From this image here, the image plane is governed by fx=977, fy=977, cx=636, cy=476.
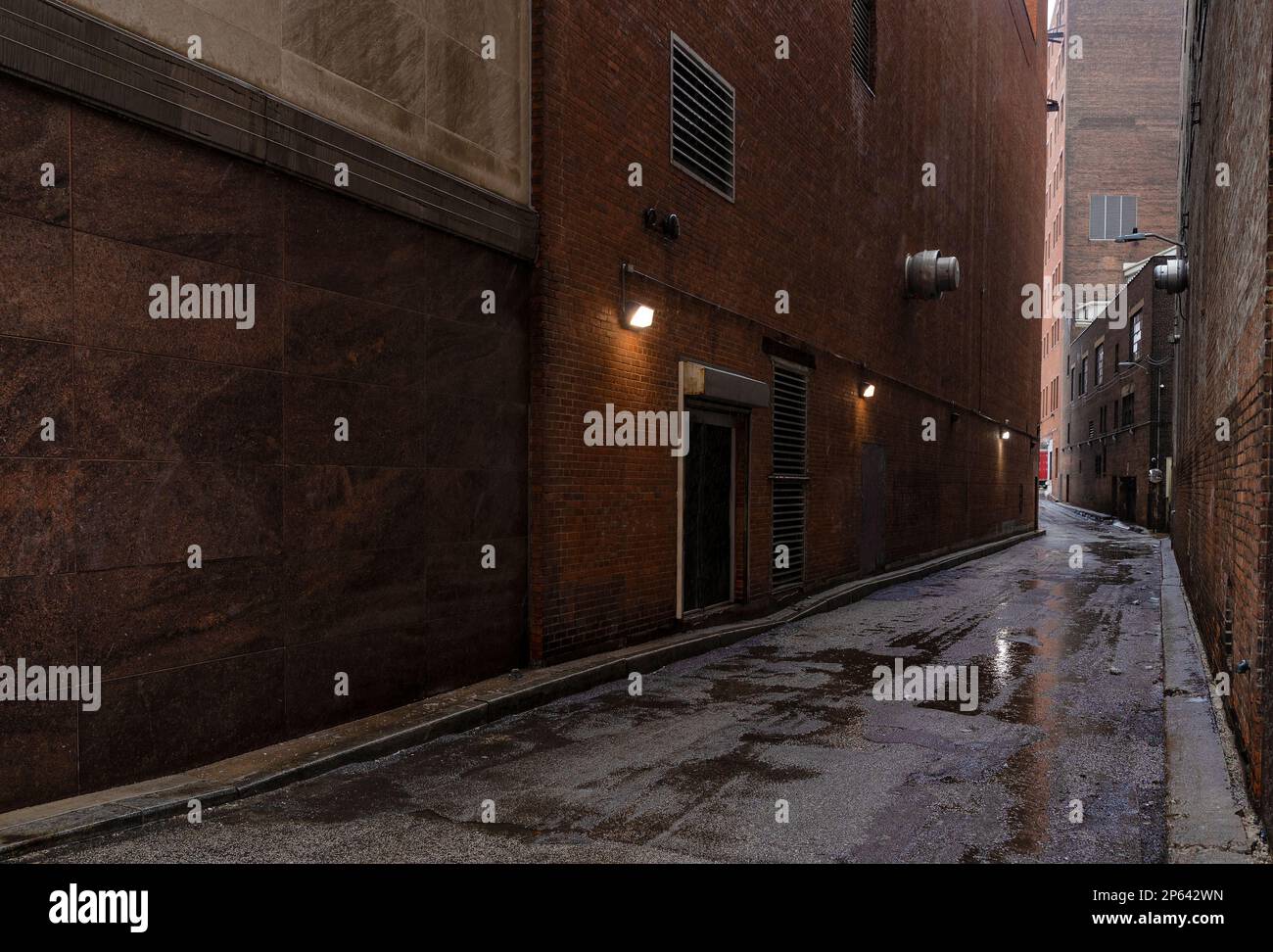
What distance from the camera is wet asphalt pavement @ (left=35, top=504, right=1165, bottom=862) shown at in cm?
456

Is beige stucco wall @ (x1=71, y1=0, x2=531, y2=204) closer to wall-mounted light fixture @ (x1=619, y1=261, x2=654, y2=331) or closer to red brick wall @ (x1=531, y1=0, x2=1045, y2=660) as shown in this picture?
red brick wall @ (x1=531, y1=0, x2=1045, y2=660)

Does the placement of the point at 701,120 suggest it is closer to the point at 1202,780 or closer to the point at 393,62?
the point at 393,62

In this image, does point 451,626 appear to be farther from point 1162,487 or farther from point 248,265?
point 1162,487

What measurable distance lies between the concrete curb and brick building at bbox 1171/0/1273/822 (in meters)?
4.68

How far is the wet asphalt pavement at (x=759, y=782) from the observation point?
15.0 feet

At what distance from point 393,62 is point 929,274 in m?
14.0

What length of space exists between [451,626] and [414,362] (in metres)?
2.04

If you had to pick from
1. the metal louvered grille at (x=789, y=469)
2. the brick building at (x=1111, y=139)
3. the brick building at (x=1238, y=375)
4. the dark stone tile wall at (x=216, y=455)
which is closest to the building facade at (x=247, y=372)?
the dark stone tile wall at (x=216, y=455)

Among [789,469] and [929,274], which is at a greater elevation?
[929,274]

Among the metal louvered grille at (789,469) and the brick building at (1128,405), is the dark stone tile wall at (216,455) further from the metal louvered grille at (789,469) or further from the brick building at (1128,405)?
the brick building at (1128,405)

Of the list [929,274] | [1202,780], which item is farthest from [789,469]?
[1202,780]

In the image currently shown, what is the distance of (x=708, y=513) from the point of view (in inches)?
461

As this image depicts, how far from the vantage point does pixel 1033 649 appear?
1033 centimetres

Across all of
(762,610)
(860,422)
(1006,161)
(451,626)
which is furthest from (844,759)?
(1006,161)
